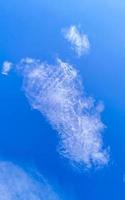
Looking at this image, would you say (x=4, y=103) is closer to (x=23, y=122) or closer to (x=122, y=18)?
(x=23, y=122)

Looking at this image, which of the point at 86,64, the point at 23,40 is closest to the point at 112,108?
the point at 86,64

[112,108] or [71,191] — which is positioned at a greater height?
[112,108]

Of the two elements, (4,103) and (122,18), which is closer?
(4,103)

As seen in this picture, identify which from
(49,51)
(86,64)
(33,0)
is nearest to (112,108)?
(86,64)

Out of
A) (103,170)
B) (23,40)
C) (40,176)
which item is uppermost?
(23,40)

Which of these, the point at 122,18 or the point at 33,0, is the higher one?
the point at 122,18

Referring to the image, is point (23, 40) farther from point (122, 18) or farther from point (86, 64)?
point (122, 18)
